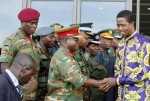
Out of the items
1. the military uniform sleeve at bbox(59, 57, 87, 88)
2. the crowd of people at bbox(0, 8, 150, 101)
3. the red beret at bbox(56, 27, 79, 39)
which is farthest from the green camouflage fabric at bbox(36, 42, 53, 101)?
the military uniform sleeve at bbox(59, 57, 87, 88)

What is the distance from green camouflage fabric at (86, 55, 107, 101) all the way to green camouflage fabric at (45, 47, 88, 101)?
0.79 metres

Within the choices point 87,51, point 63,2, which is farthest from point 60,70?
point 63,2

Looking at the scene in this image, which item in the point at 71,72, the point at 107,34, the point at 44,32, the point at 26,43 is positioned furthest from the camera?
the point at 107,34

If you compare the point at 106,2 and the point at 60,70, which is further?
the point at 106,2

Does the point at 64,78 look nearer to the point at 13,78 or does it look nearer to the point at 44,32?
the point at 44,32

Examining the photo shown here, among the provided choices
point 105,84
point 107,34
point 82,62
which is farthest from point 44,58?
point 107,34

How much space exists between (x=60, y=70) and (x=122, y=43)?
901 mm

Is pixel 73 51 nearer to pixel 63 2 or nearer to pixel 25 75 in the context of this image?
pixel 25 75

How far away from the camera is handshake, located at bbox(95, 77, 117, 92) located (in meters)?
6.88

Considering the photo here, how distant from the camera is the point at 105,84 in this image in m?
6.92

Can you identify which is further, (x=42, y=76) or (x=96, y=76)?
(x=96, y=76)

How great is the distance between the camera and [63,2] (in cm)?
1091

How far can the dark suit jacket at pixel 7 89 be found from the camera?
4398 millimetres

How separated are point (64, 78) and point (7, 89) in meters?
2.16
